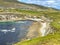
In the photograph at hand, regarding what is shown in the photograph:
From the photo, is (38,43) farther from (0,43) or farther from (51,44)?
(0,43)

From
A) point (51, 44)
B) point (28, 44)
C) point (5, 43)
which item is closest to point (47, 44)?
point (51, 44)

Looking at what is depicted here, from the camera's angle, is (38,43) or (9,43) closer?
(38,43)

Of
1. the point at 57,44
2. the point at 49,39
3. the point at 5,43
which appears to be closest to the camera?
the point at 57,44

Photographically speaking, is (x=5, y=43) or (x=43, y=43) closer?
(x=43, y=43)

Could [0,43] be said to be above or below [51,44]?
below

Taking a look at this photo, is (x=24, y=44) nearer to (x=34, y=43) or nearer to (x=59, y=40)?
(x=34, y=43)

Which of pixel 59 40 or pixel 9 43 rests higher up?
pixel 59 40

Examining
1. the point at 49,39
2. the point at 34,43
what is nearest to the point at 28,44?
the point at 34,43

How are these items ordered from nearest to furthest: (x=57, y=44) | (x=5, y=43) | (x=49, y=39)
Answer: (x=57, y=44)
(x=49, y=39)
(x=5, y=43)

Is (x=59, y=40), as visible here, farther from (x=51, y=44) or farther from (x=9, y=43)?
(x=9, y=43)
